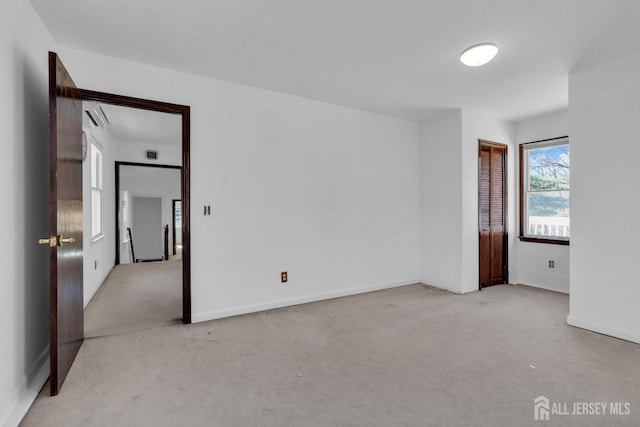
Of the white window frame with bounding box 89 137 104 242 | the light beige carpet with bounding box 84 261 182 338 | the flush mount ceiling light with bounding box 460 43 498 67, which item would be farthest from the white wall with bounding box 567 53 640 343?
the white window frame with bounding box 89 137 104 242

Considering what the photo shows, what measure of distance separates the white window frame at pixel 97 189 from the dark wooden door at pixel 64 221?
232cm

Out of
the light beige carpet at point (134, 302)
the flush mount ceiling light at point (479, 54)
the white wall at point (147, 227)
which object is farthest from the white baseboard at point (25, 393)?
the white wall at point (147, 227)

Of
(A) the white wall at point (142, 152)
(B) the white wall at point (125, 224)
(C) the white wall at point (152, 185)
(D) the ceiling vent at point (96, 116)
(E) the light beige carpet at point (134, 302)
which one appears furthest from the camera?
(C) the white wall at point (152, 185)

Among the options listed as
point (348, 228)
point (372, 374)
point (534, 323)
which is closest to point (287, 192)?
point (348, 228)

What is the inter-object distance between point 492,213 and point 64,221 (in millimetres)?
4869

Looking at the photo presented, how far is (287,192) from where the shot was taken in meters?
3.79

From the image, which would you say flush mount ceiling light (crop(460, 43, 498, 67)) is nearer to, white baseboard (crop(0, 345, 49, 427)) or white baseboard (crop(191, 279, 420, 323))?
white baseboard (crop(191, 279, 420, 323))

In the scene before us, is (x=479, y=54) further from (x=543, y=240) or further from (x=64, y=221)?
(x=64, y=221)

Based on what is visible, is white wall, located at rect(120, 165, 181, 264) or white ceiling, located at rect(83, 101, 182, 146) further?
white wall, located at rect(120, 165, 181, 264)

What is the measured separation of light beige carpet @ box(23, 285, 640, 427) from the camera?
5.89 feet

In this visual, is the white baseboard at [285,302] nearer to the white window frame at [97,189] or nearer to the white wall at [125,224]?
the white window frame at [97,189]

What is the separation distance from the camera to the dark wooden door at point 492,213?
4559 mm

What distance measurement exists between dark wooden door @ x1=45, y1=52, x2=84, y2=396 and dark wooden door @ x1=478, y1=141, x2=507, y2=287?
179 inches

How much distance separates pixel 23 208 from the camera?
1.99 meters
